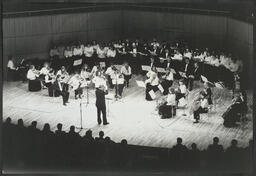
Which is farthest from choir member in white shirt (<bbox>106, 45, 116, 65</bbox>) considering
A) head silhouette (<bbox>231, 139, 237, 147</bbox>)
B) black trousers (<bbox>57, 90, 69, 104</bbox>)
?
head silhouette (<bbox>231, 139, 237, 147</bbox>)

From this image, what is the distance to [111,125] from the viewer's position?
14.0 m

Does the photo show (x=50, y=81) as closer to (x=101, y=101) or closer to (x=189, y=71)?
(x=101, y=101)

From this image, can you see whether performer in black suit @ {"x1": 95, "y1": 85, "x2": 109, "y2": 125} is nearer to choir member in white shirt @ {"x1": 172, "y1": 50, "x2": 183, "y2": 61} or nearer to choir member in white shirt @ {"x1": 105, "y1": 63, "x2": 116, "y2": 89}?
choir member in white shirt @ {"x1": 105, "y1": 63, "x2": 116, "y2": 89}

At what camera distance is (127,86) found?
1630cm

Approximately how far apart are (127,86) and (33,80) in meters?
2.94

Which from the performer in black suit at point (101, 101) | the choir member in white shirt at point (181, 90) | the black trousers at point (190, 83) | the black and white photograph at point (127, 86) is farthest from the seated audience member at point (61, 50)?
the black trousers at point (190, 83)

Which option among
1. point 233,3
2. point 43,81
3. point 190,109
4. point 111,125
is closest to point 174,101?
point 190,109

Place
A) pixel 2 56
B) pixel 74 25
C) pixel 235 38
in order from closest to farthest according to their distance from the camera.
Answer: pixel 2 56 < pixel 235 38 < pixel 74 25

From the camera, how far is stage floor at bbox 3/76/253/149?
13266 mm

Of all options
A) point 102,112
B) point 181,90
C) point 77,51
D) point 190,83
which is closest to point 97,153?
point 102,112

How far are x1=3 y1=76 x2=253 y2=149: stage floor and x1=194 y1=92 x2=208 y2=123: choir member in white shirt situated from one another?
165mm

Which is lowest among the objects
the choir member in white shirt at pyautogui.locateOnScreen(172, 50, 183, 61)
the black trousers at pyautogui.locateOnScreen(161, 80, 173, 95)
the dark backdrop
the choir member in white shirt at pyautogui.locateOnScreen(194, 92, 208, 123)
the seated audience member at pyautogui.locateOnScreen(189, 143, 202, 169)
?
the seated audience member at pyautogui.locateOnScreen(189, 143, 202, 169)

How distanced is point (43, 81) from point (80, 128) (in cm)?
251

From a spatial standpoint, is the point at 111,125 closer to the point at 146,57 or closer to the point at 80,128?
the point at 80,128
